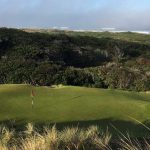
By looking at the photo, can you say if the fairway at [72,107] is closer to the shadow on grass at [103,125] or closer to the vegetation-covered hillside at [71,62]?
the shadow on grass at [103,125]

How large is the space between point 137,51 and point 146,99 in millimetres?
52550

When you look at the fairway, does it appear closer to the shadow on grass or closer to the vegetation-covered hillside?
the shadow on grass

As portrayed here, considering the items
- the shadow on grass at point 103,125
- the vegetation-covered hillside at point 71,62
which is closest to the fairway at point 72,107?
the shadow on grass at point 103,125

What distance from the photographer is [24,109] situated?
13688mm

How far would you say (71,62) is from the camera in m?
56.5

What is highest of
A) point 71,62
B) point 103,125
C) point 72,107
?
point 72,107

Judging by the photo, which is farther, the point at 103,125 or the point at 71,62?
the point at 71,62

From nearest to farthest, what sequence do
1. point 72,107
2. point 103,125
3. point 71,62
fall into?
1. point 103,125
2. point 72,107
3. point 71,62

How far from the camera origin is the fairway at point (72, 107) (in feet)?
43.3

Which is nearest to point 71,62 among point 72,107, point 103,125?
point 72,107

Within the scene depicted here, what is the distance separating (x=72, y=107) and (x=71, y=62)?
42346 mm

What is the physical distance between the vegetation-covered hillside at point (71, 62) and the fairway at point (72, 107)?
1722 cm

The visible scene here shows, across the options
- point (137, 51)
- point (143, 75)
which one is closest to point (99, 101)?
point (143, 75)

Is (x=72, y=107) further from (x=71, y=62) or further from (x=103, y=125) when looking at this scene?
(x=71, y=62)
